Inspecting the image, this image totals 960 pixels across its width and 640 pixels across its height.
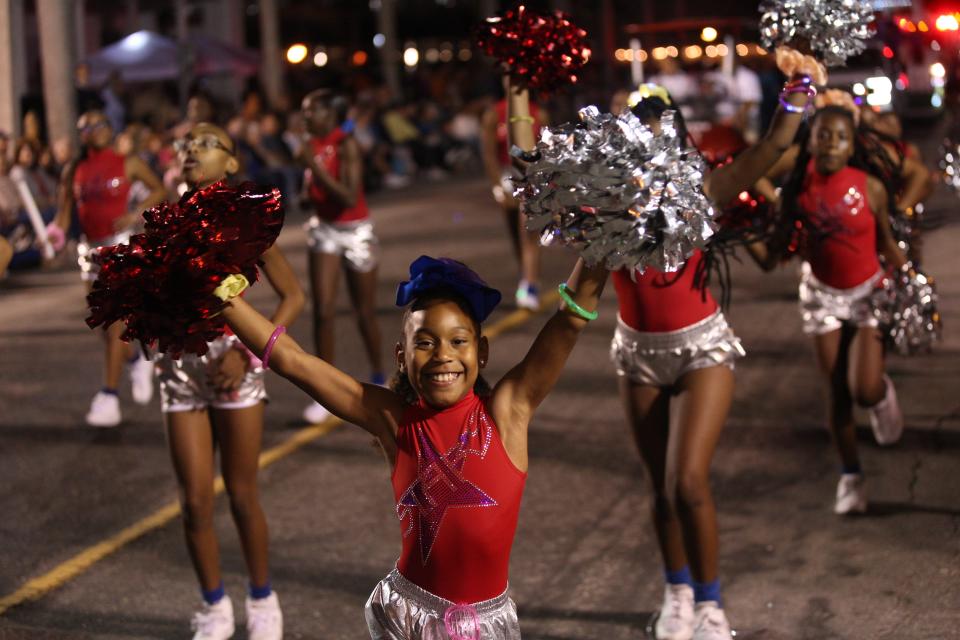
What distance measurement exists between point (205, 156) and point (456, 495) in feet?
8.19

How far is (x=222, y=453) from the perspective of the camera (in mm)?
5242

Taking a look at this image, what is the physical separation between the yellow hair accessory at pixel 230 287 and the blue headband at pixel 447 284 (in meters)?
0.38

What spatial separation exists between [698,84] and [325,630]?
20738mm

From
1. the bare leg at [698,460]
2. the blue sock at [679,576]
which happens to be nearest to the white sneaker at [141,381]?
the blue sock at [679,576]

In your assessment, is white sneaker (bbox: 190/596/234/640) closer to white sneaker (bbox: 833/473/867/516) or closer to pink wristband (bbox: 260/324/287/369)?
pink wristband (bbox: 260/324/287/369)

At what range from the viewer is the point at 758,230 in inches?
235

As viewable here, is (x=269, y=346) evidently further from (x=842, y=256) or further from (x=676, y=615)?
(x=842, y=256)

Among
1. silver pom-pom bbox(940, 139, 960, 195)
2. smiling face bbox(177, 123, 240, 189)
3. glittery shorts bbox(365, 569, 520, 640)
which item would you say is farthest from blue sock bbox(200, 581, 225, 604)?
silver pom-pom bbox(940, 139, 960, 195)

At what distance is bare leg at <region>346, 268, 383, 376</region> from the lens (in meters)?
8.81

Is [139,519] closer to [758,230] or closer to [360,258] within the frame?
[360,258]

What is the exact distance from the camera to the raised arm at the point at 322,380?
3.47m

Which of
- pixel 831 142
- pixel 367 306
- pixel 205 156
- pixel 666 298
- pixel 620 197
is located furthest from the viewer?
pixel 367 306

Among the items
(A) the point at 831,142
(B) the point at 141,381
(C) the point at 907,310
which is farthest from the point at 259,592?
(B) the point at 141,381

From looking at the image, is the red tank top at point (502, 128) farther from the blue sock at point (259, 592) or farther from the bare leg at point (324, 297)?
the blue sock at point (259, 592)
